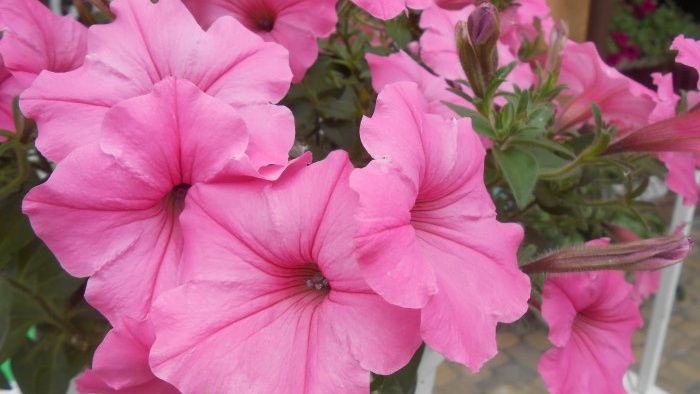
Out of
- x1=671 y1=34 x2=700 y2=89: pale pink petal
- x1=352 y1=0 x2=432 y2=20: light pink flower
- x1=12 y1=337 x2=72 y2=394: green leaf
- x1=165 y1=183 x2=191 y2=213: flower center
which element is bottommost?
x1=12 y1=337 x2=72 y2=394: green leaf

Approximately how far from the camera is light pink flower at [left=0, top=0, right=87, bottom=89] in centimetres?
42

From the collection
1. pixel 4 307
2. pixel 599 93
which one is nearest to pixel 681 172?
pixel 599 93

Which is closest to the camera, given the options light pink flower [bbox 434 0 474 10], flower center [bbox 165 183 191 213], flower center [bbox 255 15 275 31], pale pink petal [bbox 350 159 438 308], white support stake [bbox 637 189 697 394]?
pale pink petal [bbox 350 159 438 308]

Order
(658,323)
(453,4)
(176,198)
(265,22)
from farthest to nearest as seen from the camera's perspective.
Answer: (658,323), (453,4), (265,22), (176,198)

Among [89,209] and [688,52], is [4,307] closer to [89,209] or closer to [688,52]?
[89,209]

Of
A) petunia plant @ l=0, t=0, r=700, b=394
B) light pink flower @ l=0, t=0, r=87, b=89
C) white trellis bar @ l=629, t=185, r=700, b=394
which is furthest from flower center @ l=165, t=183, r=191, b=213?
white trellis bar @ l=629, t=185, r=700, b=394

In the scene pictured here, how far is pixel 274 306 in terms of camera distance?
356 millimetres

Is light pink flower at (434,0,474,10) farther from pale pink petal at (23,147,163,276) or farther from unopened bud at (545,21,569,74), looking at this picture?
pale pink petal at (23,147,163,276)

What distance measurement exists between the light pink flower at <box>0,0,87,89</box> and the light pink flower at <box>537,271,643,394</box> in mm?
385

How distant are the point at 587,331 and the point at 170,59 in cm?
38

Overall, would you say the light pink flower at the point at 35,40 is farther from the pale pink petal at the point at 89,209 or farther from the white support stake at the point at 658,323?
the white support stake at the point at 658,323

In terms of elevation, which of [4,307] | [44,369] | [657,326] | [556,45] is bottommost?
[657,326]

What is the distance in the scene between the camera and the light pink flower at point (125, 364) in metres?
0.35

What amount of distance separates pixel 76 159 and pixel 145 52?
94 mm
